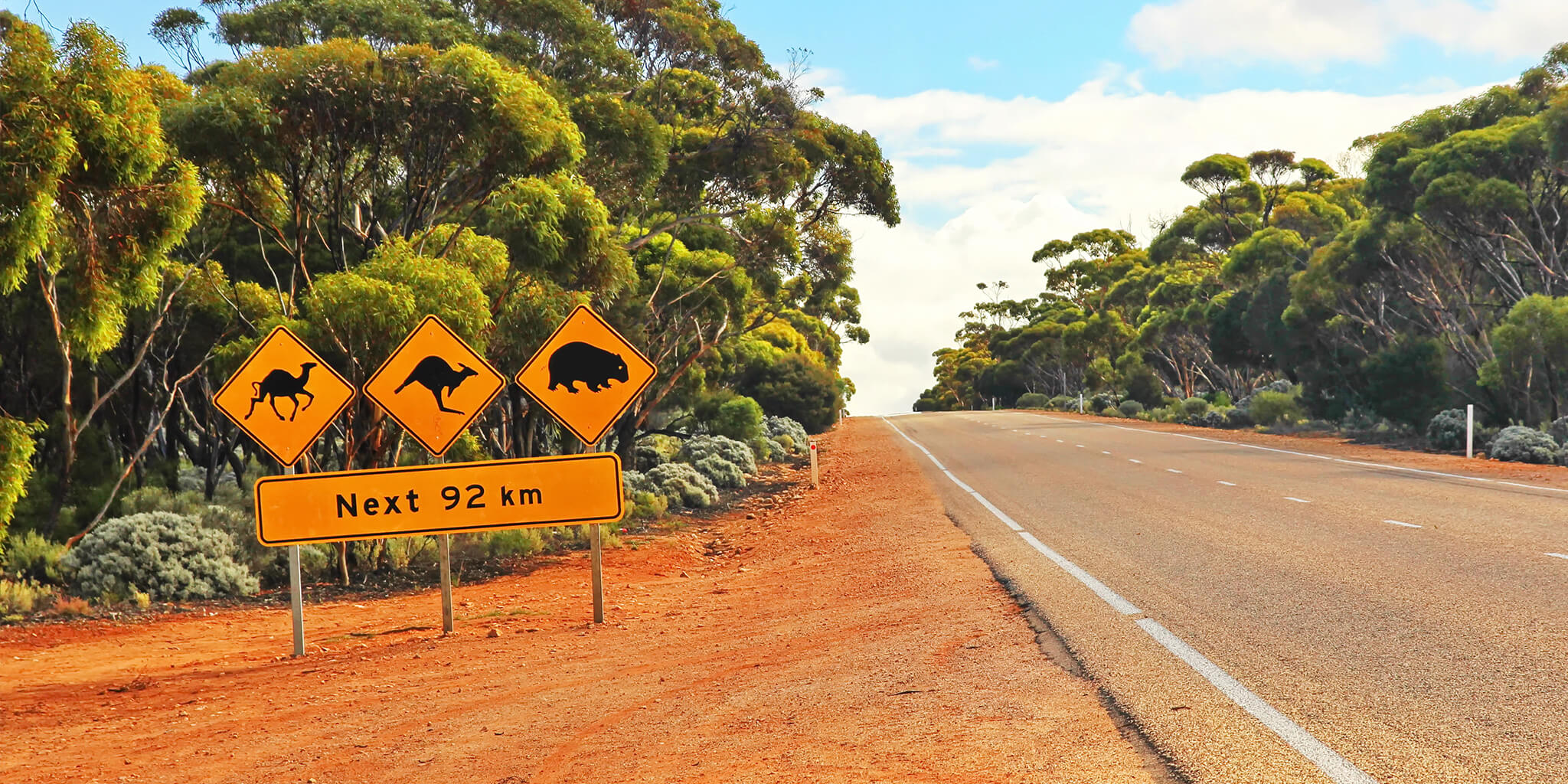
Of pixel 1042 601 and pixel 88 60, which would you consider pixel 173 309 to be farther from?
pixel 1042 601

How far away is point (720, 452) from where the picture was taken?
100ft

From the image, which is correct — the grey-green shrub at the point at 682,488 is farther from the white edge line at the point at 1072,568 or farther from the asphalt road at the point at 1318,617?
the asphalt road at the point at 1318,617

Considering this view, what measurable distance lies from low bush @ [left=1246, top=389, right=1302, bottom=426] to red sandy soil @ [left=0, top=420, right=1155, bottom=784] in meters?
36.8

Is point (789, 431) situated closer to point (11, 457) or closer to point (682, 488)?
point (682, 488)

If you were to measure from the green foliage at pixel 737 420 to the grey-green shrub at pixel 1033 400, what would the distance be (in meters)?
59.6

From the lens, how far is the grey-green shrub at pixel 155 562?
1314cm

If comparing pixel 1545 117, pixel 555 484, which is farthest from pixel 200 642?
pixel 1545 117

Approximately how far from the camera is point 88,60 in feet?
29.2

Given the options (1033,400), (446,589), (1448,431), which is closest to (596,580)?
(446,589)

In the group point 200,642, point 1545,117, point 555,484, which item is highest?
point 1545,117

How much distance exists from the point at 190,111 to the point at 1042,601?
397 inches

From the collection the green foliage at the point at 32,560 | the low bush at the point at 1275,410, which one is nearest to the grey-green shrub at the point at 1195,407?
the low bush at the point at 1275,410

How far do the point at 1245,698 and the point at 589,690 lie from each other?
375 centimetres

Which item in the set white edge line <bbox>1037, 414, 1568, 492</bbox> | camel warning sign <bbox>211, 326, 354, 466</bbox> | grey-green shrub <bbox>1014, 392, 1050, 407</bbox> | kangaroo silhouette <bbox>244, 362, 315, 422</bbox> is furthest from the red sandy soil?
grey-green shrub <bbox>1014, 392, 1050, 407</bbox>
